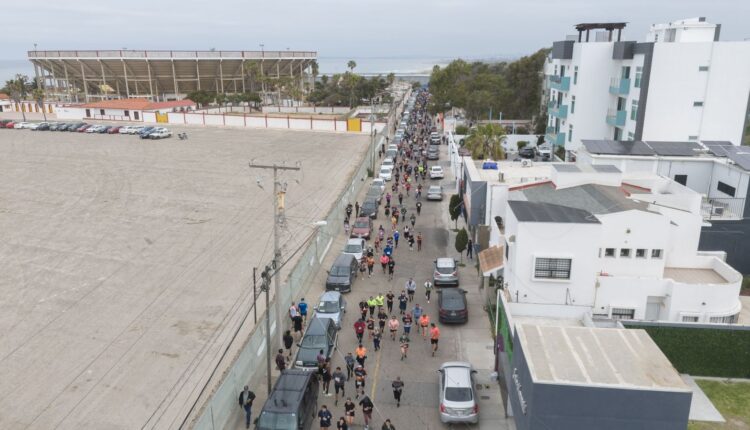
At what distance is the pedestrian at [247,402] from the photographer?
47.7 ft

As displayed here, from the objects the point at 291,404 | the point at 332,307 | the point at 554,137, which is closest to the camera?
the point at 291,404

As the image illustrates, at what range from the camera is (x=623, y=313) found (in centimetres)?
→ 1833

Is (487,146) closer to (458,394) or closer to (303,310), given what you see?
(303,310)

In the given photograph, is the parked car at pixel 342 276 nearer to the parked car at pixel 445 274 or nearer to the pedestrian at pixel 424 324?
the parked car at pixel 445 274

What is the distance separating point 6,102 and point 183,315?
362 ft

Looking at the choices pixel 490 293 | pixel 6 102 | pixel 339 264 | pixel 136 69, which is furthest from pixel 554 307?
pixel 6 102

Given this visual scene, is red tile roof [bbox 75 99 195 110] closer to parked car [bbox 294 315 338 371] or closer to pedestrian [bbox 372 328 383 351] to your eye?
parked car [bbox 294 315 338 371]

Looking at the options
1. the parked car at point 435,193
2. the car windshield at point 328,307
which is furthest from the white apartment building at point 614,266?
the parked car at point 435,193

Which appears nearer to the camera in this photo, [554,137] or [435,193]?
[435,193]

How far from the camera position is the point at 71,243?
29516mm

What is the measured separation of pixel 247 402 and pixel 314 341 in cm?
397

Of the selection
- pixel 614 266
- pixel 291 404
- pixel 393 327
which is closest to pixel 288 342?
pixel 393 327

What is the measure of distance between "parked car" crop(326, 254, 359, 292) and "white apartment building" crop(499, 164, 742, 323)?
7.11 m

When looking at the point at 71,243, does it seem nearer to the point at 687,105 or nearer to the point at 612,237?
the point at 612,237
